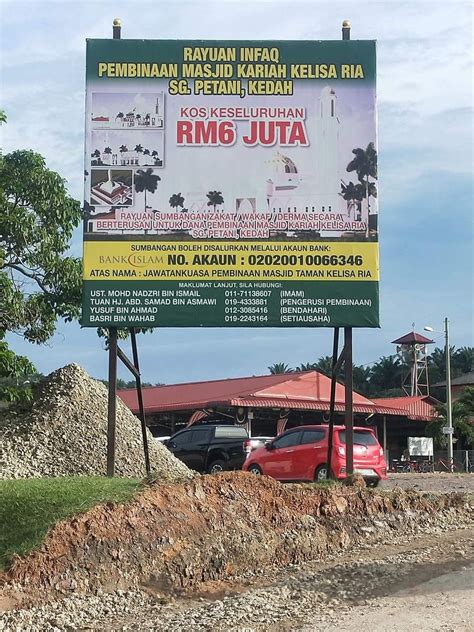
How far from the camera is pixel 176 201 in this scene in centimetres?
1556

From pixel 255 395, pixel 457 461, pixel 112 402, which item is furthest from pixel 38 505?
pixel 457 461

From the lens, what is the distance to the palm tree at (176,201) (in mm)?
15562

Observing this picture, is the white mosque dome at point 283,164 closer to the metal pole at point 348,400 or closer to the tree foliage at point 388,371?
the metal pole at point 348,400

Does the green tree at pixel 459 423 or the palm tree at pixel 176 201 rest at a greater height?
the palm tree at pixel 176 201

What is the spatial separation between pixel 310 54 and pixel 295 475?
9081 millimetres

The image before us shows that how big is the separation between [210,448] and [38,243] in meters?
A: 8.06

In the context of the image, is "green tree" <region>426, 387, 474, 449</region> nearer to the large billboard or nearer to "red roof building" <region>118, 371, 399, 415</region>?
"red roof building" <region>118, 371, 399, 415</region>

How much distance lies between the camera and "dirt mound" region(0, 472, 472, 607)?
9.91m

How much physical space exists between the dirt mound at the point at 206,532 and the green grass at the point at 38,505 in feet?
0.50

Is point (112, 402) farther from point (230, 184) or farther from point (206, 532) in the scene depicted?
point (206, 532)

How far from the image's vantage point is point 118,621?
944 cm

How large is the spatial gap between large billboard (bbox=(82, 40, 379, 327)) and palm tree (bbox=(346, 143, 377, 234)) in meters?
0.02

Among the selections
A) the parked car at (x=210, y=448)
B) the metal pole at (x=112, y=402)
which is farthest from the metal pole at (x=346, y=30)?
the parked car at (x=210, y=448)

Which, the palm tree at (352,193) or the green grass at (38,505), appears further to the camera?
the palm tree at (352,193)
